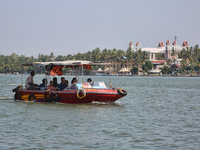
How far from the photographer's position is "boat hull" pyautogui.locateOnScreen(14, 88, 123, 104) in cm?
2369

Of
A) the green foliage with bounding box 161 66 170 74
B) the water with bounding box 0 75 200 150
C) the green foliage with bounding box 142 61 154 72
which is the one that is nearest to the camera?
the water with bounding box 0 75 200 150

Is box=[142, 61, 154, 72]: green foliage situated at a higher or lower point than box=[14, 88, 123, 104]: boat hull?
higher

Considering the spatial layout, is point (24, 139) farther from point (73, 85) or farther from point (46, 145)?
point (73, 85)

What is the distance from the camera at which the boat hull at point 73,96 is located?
23.7m

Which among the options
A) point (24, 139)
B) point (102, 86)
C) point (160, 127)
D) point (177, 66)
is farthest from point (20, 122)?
point (177, 66)

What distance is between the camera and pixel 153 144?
13.2 metres

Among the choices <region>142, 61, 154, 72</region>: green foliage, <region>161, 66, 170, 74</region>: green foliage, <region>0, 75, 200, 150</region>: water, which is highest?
<region>142, 61, 154, 72</region>: green foliage

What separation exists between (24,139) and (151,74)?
184230mm

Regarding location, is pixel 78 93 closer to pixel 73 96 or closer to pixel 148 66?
pixel 73 96

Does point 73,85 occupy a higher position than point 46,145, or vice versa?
point 73,85

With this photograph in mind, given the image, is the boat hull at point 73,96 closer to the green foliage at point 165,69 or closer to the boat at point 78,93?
the boat at point 78,93

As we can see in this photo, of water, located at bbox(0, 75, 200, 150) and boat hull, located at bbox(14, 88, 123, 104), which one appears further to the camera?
boat hull, located at bbox(14, 88, 123, 104)

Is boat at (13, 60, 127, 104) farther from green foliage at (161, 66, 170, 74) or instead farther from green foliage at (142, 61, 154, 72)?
green foliage at (142, 61, 154, 72)

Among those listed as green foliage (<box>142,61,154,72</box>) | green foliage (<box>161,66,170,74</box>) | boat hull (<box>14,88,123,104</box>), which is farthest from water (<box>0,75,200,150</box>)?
green foliage (<box>142,61,154,72</box>)
